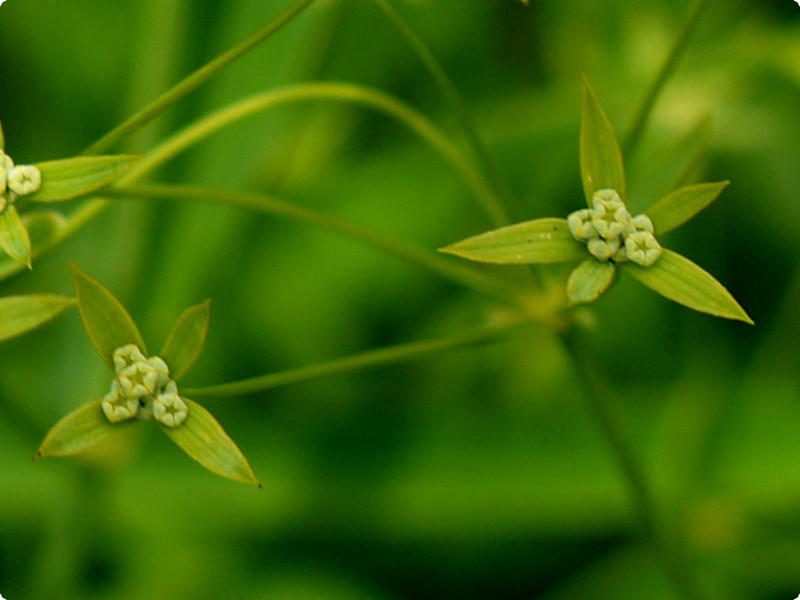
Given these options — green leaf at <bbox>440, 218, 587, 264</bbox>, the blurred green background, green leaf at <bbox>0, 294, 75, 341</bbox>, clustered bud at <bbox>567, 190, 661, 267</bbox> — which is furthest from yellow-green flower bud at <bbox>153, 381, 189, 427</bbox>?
the blurred green background

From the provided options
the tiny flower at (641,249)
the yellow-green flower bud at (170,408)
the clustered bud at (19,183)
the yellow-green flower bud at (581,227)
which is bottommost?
the yellow-green flower bud at (170,408)

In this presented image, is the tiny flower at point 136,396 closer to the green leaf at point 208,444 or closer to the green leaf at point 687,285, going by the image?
the green leaf at point 208,444

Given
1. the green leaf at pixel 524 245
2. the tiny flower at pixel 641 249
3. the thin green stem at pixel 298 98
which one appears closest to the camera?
the green leaf at pixel 524 245

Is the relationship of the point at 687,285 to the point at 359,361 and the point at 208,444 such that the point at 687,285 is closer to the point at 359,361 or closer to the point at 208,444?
the point at 359,361

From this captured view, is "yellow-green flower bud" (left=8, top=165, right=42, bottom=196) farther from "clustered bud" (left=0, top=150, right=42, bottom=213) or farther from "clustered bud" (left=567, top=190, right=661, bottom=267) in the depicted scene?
"clustered bud" (left=567, top=190, right=661, bottom=267)

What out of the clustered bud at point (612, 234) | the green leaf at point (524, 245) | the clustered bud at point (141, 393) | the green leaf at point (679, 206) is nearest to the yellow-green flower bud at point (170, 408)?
the clustered bud at point (141, 393)

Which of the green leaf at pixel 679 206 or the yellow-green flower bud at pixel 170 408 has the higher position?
the green leaf at pixel 679 206
